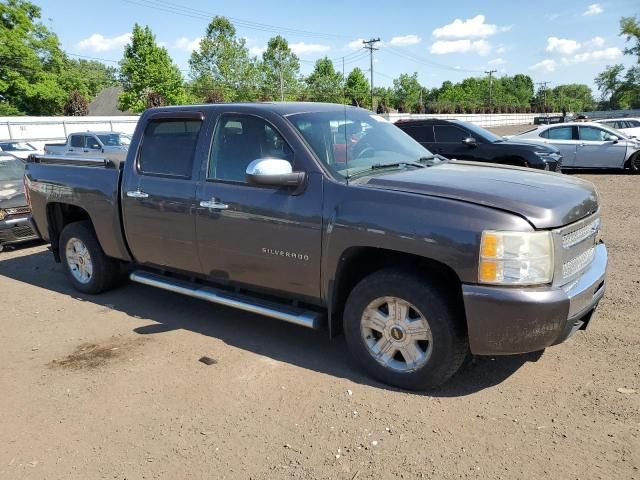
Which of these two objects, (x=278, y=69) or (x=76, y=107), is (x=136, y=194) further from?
(x=278, y=69)

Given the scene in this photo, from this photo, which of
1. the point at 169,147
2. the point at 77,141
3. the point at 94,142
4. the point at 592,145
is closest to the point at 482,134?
the point at 592,145

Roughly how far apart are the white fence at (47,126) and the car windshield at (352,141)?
29.2 m

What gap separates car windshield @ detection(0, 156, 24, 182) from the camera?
8.86 metres

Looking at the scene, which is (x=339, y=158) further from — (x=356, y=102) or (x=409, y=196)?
(x=356, y=102)

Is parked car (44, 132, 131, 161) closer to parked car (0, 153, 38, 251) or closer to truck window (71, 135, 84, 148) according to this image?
truck window (71, 135, 84, 148)

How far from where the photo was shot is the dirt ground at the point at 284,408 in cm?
289

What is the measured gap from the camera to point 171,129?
4.86m

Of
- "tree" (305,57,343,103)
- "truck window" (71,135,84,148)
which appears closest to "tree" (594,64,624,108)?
"tree" (305,57,343,103)

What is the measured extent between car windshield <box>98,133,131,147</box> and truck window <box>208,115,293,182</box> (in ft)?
54.0

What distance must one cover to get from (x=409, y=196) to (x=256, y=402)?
1.72 metres

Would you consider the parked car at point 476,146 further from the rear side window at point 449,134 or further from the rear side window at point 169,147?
the rear side window at point 169,147

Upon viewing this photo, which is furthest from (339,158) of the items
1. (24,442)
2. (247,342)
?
(24,442)

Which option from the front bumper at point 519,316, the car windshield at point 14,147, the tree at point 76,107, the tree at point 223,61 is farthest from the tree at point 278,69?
the front bumper at point 519,316

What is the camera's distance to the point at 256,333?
468cm
